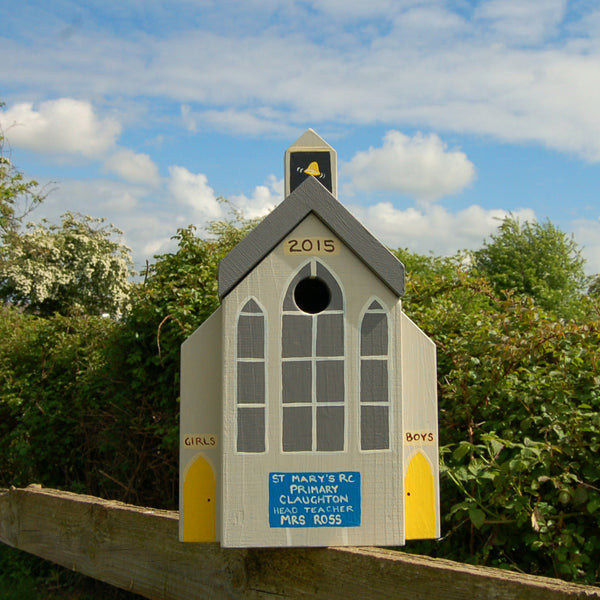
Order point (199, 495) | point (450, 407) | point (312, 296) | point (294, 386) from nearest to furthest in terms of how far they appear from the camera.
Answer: point (294, 386), point (199, 495), point (312, 296), point (450, 407)

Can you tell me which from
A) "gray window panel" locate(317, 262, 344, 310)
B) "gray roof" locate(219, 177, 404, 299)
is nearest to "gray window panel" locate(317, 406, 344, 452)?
"gray window panel" locate(317, 262, 344, 310)

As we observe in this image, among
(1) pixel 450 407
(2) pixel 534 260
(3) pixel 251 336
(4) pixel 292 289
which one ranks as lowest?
(1) pixel 450 407

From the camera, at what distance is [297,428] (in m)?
2.12

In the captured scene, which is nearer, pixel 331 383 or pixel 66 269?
pixel 331 383

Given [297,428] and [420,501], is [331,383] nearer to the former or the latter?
[297,428]

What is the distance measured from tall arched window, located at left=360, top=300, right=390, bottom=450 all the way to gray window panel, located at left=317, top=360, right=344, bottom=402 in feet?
0.20

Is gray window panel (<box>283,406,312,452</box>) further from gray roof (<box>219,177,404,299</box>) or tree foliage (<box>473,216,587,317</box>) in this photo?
tree foliage (<box>473,216,587,317</box>)

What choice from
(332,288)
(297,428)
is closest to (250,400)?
(297,428)

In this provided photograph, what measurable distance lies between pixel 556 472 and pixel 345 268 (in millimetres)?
989

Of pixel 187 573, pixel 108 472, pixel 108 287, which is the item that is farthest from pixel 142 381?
pixel 108 287

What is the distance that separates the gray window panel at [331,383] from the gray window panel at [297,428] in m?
0.06

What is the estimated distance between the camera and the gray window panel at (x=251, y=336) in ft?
6.98

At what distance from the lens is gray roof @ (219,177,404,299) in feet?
7.07

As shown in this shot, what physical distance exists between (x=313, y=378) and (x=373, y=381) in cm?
18
